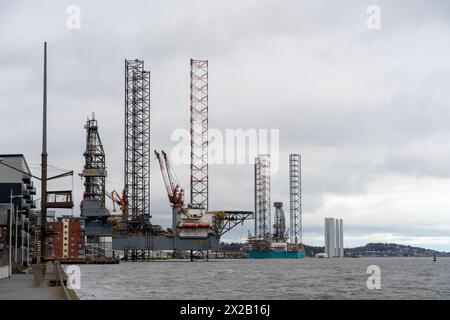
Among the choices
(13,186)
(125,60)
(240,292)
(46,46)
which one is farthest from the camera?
(125,60)

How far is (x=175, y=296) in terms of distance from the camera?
58.7 m

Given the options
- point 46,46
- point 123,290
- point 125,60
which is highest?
point 125,60

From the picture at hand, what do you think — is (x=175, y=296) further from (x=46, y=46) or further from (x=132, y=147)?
(x=132, y=147)

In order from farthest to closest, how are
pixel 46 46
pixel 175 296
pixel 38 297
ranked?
1. pixel 175 296
2. pixel 46 46
3. pixel 38 297

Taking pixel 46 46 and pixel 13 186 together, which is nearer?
pixel 46 46

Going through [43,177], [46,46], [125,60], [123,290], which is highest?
[125,60]
